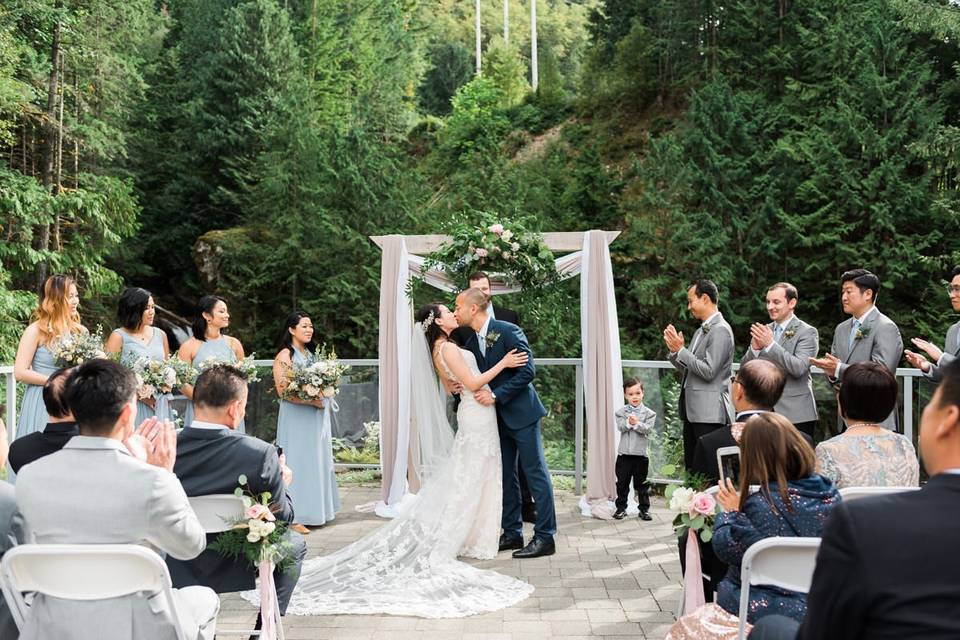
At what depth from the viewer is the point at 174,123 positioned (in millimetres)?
27328

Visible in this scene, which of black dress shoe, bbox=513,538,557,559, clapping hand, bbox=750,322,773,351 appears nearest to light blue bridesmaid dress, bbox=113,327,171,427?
black dress shoe, bbox=513,538,557,559

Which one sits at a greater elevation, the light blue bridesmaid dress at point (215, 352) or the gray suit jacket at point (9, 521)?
the light blue bridesmaid dress at point (215, 352)

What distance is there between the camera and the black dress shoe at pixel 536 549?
668 cm

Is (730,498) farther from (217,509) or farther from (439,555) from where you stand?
(439,555)

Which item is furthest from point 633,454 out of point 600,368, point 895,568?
point 895,568

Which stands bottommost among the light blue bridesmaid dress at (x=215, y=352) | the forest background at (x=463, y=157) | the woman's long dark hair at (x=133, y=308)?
the light blue bridesmaid dress at (x=215, y=352)

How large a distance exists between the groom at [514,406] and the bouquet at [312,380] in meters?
1.51

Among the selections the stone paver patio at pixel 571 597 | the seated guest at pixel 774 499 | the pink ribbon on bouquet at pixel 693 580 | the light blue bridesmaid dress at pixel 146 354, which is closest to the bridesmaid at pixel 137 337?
the light blue bridesmaid dress at pixel 146 354

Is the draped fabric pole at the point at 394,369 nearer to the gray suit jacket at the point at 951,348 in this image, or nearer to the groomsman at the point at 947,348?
the groomsman at the point at 947,348

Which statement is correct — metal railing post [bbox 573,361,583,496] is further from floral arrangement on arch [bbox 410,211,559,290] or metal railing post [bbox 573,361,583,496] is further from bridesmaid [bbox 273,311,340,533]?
bridesmaid [bbox 273,311,340,533]

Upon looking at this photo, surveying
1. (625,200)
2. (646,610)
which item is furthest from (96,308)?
(646,610)

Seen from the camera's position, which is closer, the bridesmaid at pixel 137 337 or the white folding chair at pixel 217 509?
the white folding chair at pixel 217 509

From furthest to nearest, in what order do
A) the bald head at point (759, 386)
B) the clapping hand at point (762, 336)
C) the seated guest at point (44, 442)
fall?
the clapping hand at point (762, 336)
the bald head at point (759, 386)
the seated guest at point (44, 442)

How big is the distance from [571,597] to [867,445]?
2.49 meters
